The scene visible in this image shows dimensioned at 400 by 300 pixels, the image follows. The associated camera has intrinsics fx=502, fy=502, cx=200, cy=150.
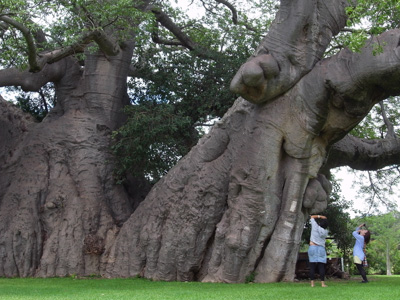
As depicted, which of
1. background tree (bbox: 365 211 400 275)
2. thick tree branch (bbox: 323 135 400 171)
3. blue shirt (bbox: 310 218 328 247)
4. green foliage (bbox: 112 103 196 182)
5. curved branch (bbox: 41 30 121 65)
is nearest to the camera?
blue shirt (bbox: 310 218 328 247)

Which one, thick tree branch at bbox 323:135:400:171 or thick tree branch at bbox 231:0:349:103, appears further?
thick tree branch at bbox 323:135:400:171

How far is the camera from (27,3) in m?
9.91

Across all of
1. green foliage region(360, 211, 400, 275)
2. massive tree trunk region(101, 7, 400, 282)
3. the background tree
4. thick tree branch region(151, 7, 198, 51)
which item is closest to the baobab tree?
massive tree trunk region(101, 7, 400, 282)

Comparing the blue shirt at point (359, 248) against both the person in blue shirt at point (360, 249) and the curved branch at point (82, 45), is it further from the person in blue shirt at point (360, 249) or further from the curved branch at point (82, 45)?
the curved branch at point (82, 45)

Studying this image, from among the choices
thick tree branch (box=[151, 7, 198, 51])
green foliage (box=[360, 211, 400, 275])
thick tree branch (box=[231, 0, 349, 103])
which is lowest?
green foliage (box=[360, 211, 400, 275])

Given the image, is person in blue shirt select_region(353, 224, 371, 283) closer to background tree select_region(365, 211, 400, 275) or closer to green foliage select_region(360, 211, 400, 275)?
green foliage select_region(360, 211, 400, 275)

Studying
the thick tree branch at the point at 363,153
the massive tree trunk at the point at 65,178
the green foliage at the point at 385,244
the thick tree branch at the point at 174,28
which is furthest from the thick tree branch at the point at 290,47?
the green foliage at the point at 385,244

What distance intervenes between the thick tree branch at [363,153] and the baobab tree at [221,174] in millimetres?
35

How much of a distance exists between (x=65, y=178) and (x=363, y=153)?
7.29m

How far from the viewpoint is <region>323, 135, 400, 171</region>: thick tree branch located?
1208cm

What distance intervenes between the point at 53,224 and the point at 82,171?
1.46 metres

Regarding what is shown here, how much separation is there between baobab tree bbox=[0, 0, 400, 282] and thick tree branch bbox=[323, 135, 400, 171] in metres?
0.04

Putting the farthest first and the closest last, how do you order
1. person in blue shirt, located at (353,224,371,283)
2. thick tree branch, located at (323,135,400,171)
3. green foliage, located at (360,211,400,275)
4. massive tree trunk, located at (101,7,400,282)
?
green foliage, located at (360,211,400,275), thick tree branch, located at (323,135,400,171), person in blue shirt, located at (353,224,371,283), massive tree trunk, located at (101,7,400,282)

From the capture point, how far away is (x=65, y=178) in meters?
12.2
